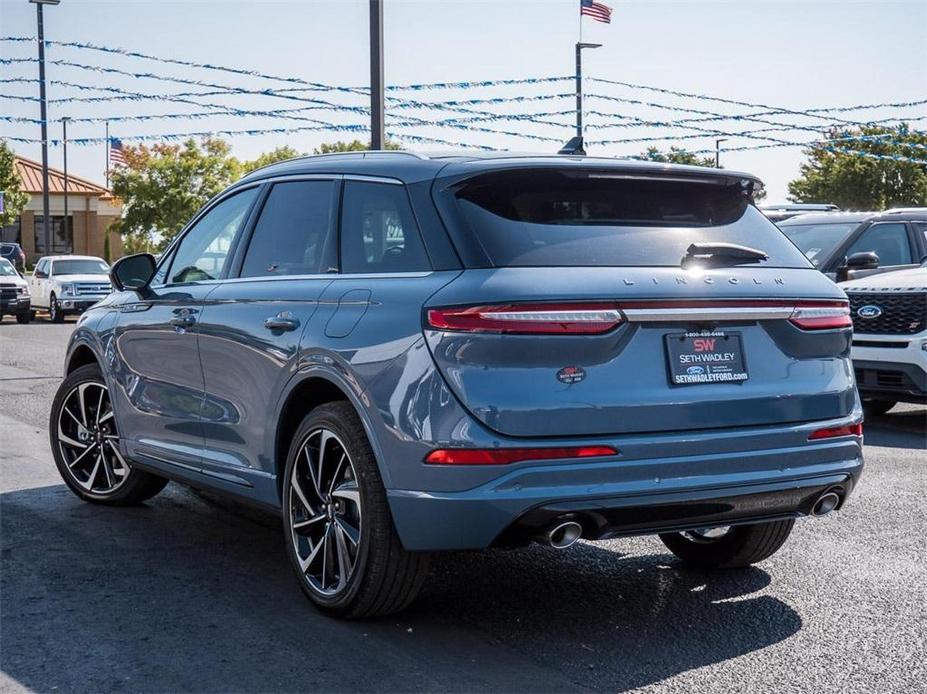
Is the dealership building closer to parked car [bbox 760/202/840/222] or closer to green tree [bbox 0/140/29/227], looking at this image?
green tree [bbox 0/140/29/227]

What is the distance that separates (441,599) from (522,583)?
17.4 inches

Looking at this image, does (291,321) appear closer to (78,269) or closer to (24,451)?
(24,451)

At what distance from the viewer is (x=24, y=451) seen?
9.16 m

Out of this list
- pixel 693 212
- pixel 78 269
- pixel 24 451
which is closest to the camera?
pixel 693 212

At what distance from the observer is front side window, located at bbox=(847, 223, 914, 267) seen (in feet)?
40.9

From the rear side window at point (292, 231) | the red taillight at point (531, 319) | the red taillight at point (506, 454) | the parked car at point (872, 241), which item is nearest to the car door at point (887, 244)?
the parked car at point (872, 241)

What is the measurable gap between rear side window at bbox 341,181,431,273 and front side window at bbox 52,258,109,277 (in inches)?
1102

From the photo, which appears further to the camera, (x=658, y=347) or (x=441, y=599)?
(x=441, y=599)

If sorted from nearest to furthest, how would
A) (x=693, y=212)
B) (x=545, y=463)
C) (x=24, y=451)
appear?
(x=545, y=463)
(x=693, y=212)
(x=24, y=451)

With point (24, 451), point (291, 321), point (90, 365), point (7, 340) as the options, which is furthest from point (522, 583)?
point (7, 340)

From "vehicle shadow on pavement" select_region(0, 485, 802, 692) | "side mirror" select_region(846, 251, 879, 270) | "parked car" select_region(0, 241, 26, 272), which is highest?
"parked car" select_region(0, 241, 26, 272)

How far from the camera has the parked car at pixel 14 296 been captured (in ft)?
96.9

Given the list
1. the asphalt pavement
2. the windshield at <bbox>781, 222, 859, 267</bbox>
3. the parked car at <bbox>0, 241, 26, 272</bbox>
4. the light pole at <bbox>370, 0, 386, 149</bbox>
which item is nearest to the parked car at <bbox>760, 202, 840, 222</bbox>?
the windshield at <bbox>781, 222, 859, 267</bbox>

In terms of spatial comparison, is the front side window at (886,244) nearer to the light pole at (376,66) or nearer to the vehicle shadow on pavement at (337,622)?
the light pole at (376,66)
